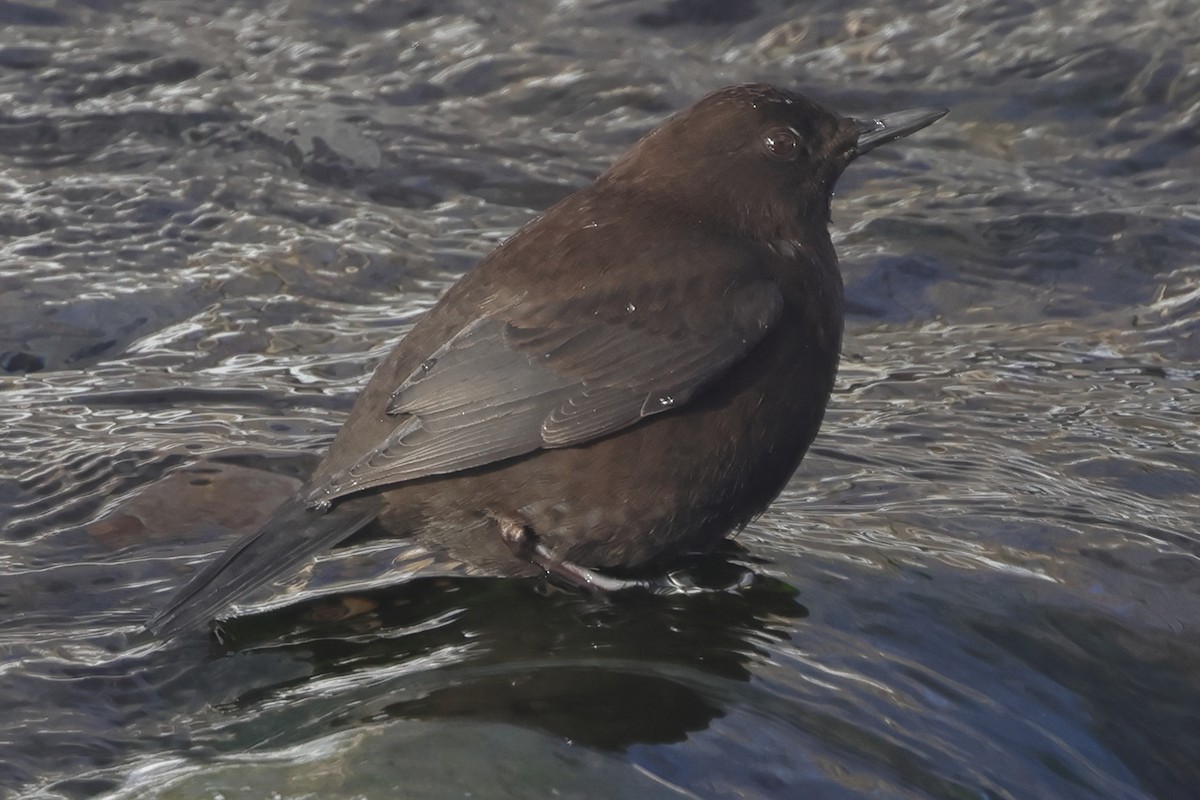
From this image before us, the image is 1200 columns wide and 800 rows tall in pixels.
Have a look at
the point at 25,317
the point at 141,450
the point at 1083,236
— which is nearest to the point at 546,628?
the point at 141,450

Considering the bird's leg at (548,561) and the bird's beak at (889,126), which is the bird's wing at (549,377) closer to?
the bird's leg at (548,561)

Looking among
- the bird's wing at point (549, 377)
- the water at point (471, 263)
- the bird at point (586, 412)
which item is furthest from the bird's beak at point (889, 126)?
the water at point (471, 263)

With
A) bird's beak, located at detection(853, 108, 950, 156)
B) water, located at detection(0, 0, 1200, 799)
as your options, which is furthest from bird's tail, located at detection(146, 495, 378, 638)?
bird's beak, located at detection(853, 108, 950, 156)

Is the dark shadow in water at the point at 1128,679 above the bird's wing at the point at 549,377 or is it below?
below

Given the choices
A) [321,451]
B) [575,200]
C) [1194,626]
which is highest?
[575,200]

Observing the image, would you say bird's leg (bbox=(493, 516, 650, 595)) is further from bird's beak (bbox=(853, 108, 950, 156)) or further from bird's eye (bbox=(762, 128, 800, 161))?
bird's beak (bbox=(853, 108, 950, 156))

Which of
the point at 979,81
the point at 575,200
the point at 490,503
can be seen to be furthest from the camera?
the point at 979,81

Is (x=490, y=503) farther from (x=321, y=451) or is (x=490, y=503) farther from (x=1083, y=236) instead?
(x=1083, y=236)
